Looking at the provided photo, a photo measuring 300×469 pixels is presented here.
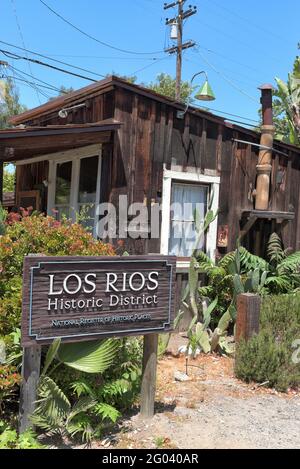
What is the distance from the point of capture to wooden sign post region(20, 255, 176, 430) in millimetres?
3539

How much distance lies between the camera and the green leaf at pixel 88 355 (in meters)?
3.80

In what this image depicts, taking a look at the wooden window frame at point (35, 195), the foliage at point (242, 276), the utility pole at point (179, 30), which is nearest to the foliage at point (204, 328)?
the foliage at point (242, 276)

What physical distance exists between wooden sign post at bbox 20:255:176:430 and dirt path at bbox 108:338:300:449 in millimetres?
304

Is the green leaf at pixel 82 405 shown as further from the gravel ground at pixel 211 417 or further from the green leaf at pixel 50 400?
the gravel ground at pixel 211 417

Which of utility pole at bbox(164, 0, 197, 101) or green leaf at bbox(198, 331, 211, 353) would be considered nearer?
green leaf at bbox(198, 331, 211, 353)

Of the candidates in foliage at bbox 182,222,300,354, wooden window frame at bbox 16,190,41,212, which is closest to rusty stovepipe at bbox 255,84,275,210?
foliage at bbox 182,222,300,354

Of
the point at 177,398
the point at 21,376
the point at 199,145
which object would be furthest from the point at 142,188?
the point at 21,376

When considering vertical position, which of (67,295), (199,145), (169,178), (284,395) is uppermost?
(199,145)

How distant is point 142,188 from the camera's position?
23.6 feet

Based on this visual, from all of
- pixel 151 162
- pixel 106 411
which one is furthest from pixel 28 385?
pixel 151 162

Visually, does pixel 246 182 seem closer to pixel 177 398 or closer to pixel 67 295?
pixel 177 398

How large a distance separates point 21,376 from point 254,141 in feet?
20.8

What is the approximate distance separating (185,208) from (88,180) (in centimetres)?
162

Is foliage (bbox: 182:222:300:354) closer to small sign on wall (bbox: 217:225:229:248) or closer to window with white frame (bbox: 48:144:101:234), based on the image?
small sign on wall (bbox: 217:225:229:248)
